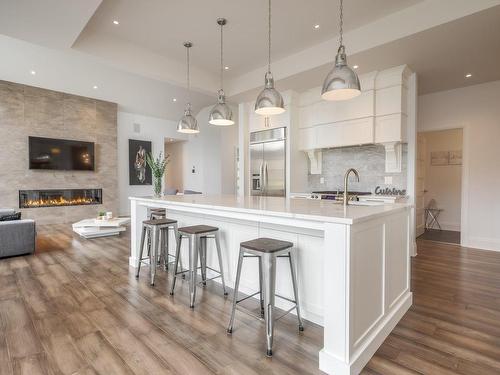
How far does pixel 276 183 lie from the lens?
5.89m

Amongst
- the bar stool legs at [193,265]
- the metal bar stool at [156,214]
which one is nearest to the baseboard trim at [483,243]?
the bar stool legs at [193,265]

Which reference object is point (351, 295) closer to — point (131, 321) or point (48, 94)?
point (131, 321)

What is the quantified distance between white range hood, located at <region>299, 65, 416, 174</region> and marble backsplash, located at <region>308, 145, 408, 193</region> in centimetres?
17

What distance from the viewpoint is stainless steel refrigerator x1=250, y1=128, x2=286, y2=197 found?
5.79 meters

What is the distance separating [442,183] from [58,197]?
9.28 metres

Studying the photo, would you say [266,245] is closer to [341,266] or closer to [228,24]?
[341,266]

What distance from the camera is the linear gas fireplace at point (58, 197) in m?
6.33

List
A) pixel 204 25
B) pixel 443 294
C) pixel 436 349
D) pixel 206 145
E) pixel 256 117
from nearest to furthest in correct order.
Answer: pixel 436 349, pixel 443 294, pixel 204 25, pixel 256 117, pixel 206 145

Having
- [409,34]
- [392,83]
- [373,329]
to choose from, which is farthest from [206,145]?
[373,329]

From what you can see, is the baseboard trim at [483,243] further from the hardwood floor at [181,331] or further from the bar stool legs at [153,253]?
the bar stool legs at [153,253]

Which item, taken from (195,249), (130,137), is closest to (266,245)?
(195,249)

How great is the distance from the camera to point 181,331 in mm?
2105

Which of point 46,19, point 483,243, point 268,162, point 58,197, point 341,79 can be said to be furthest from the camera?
point 58,197

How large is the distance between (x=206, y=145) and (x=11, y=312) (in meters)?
7.59
